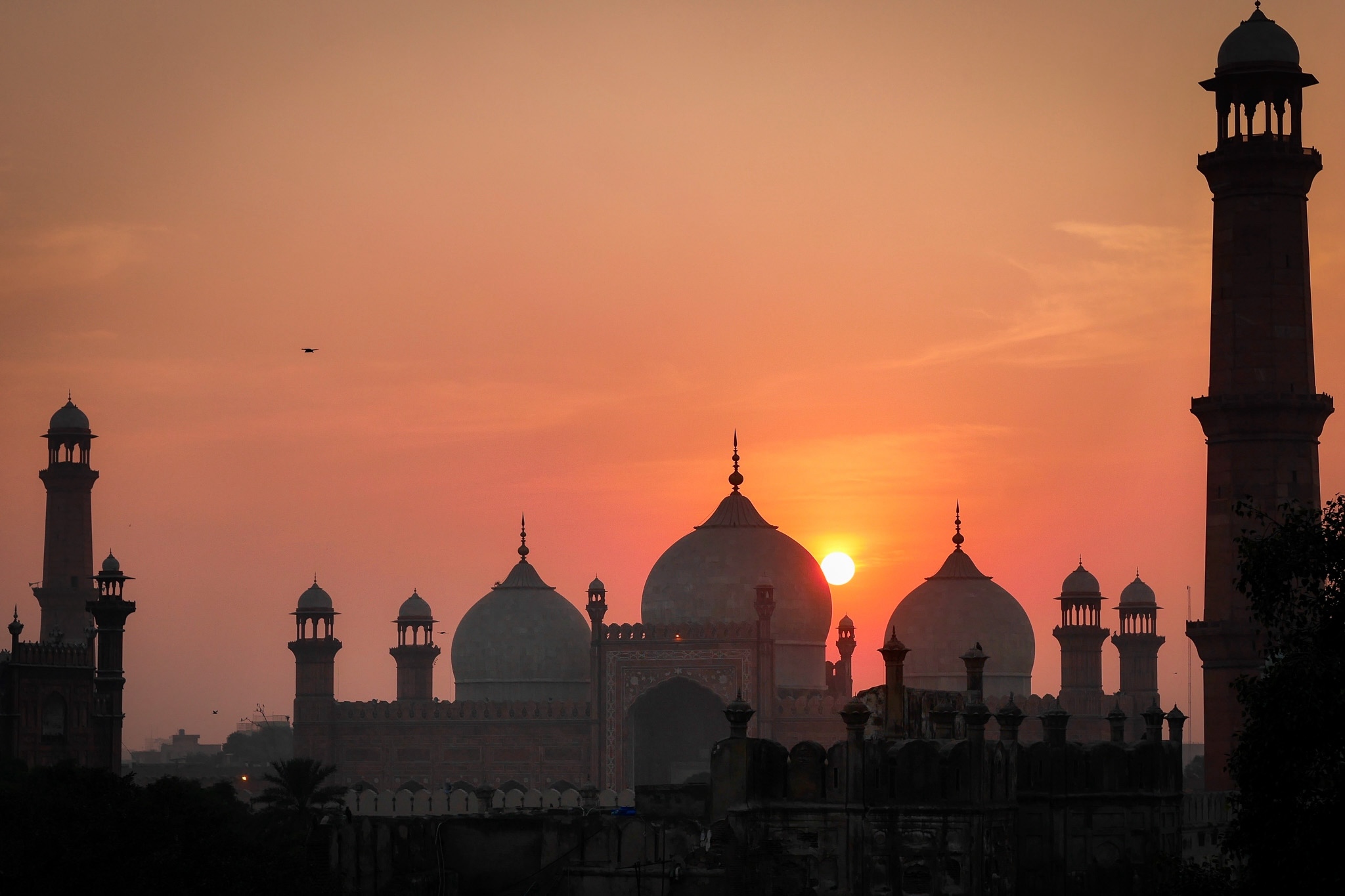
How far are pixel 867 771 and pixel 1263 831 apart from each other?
10.4m

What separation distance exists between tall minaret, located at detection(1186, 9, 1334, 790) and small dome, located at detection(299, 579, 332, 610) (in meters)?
36.6

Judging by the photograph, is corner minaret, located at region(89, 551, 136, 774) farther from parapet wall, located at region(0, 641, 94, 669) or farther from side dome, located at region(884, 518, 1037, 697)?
side dome, located at region(884, 518, 1037, 697)

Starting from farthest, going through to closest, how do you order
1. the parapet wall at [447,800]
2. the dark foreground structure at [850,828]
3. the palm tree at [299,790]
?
the parapet wall at [447,800] → the palm tree at [299,790] → the dark foreground structure at [850,828]

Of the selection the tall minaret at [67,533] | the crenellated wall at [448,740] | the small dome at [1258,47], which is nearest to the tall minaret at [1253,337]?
the small dome at [1258,47]

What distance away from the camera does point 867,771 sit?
32.6 meters

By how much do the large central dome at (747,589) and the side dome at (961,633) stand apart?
14.8 ft

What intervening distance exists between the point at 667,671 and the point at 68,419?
2406 centimetres

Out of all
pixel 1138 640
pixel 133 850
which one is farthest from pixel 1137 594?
pixel 133 850

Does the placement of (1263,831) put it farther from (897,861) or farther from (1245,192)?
(1245,192)

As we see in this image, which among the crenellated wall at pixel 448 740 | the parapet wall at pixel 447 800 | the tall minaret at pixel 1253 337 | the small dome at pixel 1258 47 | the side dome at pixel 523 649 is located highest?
the small dome at pixel 1258 47

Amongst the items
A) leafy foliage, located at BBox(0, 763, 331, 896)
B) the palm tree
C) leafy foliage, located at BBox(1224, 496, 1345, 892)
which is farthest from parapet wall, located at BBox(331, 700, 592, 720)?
leafy foliage, located at BBox(1224, 496, 1345, 892)

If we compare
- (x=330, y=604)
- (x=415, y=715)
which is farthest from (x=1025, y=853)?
(x=330, y=604)

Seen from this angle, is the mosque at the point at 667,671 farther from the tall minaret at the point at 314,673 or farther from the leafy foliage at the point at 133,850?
the leafy foliage at the point at 133,850

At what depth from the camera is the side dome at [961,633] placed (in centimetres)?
7538
